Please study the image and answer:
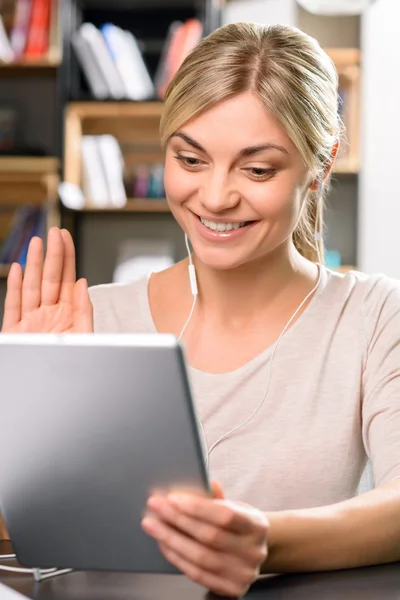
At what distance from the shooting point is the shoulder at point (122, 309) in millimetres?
1489

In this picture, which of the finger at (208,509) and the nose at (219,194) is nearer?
the finger at (208,509)

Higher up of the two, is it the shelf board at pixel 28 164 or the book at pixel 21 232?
the shelf board at pixel 28 164

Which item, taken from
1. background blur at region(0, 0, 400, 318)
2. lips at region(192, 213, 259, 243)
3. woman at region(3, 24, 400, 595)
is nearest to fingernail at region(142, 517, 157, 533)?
woman at region(3, 24, 400, 595)

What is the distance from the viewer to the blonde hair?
128cm

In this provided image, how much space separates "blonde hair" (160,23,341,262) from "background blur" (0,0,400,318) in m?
2.07

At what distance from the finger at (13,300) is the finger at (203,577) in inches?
16.9

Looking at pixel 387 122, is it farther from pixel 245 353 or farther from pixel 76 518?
pixel 76 518

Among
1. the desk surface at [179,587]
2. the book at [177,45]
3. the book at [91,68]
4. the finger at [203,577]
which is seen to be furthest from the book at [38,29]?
the finger at [203,577]

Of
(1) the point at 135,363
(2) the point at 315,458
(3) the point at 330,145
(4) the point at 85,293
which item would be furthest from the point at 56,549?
(3) the point at 330,145

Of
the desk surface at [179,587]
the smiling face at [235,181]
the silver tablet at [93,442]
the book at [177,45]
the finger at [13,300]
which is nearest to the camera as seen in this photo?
the silver tablet at [93,442]

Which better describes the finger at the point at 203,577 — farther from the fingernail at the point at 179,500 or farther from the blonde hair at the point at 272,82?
the blonde hair at the point at 272,82

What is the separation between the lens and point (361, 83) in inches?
138

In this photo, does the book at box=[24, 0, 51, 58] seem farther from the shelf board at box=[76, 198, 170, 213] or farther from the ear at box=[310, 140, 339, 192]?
the ear at box=[310, 140, 339, 192]

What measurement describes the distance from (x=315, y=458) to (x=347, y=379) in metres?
0.13
